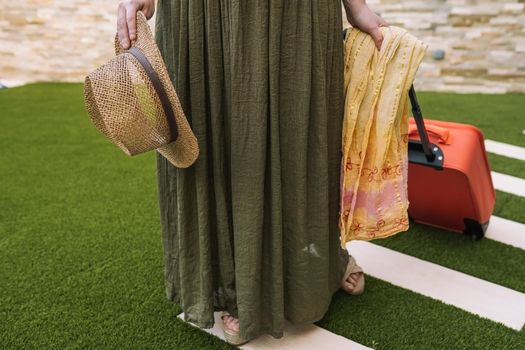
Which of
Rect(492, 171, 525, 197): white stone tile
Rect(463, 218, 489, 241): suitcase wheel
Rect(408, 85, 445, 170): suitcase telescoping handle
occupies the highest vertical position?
Rect(408, 85, 445, 170): suitcase telescoping handle

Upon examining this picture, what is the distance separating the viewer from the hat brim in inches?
39.3

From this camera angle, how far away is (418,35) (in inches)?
180

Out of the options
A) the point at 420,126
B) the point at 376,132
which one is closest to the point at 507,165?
the point at 420,126

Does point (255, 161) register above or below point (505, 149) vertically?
above

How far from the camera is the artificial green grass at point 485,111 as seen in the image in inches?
129

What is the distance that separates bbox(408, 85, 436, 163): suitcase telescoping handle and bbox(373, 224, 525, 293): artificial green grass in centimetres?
41

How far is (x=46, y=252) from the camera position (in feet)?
5.92

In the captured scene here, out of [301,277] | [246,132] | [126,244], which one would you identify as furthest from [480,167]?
[126,244]

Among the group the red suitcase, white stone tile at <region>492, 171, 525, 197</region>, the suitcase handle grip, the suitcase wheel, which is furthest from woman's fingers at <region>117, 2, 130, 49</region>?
white stone tile at <region>492, 171, 525, 197</region>

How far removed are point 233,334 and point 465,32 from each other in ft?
13.3

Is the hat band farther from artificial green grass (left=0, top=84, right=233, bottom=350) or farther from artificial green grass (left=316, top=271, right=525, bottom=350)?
artificial green grass (left=316, top=271, right=525, bottom=350)

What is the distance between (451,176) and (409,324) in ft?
1.74

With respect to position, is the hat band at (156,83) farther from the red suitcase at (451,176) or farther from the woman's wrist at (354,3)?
the red suitcase at (451,176)

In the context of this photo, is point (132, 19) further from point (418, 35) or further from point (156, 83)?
point (418, 35)
